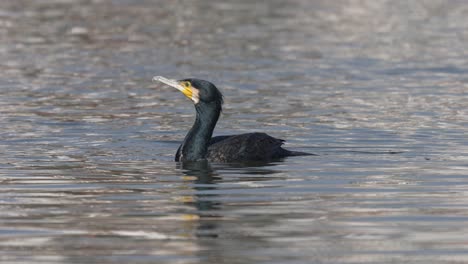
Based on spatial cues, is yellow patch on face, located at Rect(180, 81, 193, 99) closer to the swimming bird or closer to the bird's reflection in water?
the swimming bird

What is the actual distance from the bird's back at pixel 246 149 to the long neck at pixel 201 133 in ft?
0.41

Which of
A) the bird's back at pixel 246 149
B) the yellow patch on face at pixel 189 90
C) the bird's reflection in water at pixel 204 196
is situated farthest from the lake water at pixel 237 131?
the yellow patch on face at pixel 189 90

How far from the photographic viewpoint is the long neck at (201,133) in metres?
16.1

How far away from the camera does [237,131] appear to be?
752 inches

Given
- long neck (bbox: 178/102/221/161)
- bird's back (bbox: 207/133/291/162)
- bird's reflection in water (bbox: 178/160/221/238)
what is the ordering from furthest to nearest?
long neck (bbox: 178/102/221/161) < bird's back (bbox: 207/133/291/162) < bird's reflection in water (bbox: 178/160/221/238)

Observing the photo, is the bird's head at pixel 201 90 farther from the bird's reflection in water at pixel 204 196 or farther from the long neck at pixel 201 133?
the bird's reflection in water at pixel 204 196

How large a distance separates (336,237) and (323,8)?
33.8 meters

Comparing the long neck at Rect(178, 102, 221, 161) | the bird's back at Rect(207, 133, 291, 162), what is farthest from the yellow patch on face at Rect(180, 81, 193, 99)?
the bird's back at Rect(207, 133, 291, 162)

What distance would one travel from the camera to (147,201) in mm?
12625

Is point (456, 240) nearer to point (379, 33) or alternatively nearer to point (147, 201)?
point (147, 201)

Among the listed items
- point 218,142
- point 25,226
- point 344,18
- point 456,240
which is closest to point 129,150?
point 218,142

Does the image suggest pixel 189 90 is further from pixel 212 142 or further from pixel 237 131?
pixel 237 131

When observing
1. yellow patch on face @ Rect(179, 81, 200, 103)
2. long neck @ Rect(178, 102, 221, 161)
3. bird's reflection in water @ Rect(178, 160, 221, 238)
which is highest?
yellow patch on face @ Rect(179, 81, 200, 103)

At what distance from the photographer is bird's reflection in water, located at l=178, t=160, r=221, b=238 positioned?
36.8 ft
